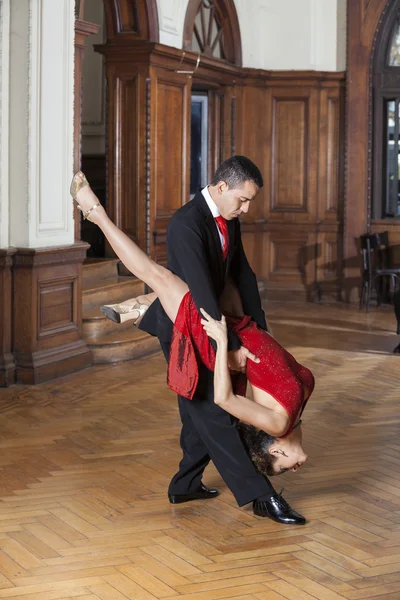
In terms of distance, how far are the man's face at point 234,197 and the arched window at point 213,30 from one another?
235 inches

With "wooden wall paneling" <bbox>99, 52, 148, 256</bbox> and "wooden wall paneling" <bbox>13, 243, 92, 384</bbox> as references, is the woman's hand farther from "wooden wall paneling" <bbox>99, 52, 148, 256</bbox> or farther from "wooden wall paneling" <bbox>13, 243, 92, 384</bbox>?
"wooden wall paneling" <bbox>99, 52, 148, 256</bbox>

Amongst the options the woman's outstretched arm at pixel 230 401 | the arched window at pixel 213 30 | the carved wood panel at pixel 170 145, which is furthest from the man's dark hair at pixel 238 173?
the arched window at pixel 213 30

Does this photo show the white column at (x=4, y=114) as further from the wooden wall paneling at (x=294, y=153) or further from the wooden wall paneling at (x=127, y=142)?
the wooden wall paneling at (x=294, y=153)

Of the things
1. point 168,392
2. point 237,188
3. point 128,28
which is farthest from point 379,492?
point 128,28

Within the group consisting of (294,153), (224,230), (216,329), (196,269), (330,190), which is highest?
(294,153)

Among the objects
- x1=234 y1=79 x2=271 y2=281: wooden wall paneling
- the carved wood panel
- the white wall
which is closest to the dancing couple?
the carved wood panel

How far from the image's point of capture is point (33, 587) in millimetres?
3293

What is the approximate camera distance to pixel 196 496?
423 cm

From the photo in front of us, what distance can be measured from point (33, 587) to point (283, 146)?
27.9 feet

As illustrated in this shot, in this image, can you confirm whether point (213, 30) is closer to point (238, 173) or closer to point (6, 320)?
point (6, 320)

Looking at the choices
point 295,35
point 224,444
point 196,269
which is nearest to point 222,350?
point 196,269

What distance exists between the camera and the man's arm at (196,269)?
3.65 meters

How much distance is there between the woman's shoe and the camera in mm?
3883

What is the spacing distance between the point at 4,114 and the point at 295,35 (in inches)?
213
